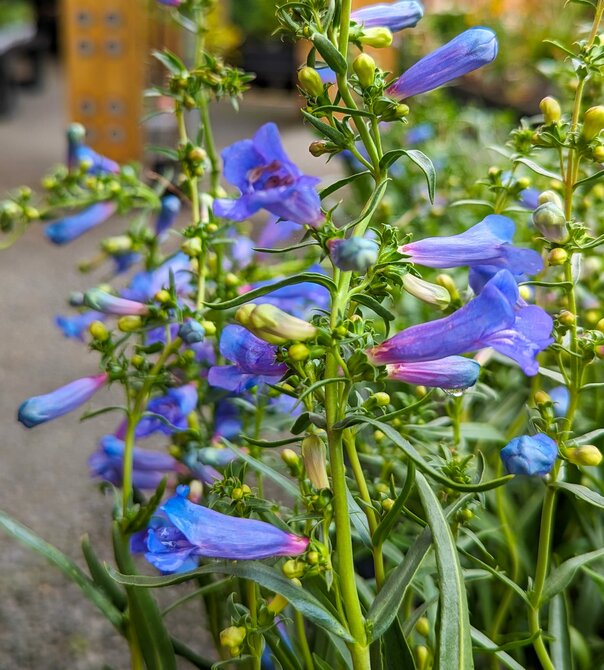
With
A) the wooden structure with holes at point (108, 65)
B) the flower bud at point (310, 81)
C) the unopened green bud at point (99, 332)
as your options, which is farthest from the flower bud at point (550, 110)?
the wooden structure with holes at point (108, 65)

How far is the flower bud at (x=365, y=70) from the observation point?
643mm

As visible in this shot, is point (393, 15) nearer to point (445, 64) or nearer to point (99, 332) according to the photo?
point (445, 64)

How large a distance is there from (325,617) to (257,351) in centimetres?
20

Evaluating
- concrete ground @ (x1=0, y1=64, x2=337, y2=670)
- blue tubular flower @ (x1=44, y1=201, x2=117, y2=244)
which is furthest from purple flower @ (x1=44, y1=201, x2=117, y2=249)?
concrete ground @ (x1=0, y1=64, x2=337, y2=670)

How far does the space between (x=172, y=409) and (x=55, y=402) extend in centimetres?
13

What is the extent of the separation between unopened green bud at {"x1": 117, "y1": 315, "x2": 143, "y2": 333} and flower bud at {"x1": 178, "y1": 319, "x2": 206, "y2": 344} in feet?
0.17

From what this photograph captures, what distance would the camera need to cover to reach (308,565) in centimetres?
62

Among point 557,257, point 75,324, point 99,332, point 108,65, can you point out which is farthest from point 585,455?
point 108,65

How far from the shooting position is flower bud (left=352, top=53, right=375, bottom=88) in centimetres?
64

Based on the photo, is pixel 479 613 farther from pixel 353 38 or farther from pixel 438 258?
pixel 353 38

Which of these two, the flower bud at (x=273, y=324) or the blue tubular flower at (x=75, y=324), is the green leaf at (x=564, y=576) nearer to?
the flower bud at (x=273, y=324)

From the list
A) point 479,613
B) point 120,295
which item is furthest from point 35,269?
point 479,613

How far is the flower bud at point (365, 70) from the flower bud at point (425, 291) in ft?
0.50

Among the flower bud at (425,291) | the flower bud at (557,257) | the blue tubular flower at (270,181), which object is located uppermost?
the blue tubular flower at (270,181)
